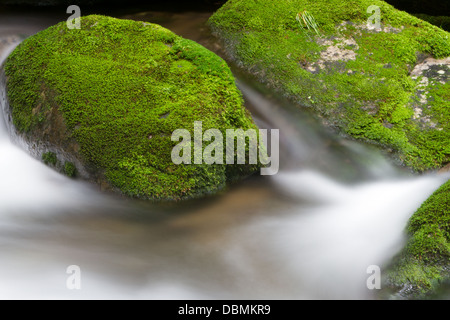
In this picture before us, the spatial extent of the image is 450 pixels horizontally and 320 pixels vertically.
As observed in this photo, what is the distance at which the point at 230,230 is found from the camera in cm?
490

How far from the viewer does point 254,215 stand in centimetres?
511

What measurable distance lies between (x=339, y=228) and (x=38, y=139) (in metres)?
3.47

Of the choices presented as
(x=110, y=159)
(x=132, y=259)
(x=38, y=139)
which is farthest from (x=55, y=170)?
(x=132, y=259)

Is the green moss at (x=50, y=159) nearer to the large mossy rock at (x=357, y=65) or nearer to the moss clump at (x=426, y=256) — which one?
the large mossy rock at (x=357, y=65)

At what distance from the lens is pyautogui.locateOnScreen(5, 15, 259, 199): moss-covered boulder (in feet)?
16.7

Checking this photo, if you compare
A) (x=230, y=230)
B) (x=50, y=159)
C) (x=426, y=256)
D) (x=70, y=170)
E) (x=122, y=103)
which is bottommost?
(x=426, y=256)

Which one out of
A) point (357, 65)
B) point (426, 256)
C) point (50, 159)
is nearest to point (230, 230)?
point (426, 256)

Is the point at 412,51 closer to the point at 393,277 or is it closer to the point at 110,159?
the point at 393,277

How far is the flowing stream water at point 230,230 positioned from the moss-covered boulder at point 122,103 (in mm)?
238

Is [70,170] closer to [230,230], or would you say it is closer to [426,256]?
[230,230]

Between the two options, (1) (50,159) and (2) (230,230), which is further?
(1) (50,159)

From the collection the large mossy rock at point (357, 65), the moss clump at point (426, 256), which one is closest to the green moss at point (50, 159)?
the large mossy rock at point (357, 65)

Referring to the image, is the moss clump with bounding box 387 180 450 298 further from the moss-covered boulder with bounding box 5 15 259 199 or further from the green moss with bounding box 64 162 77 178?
the green moss with bounding box 64 162 77 178

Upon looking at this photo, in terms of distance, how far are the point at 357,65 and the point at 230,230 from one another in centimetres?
305
